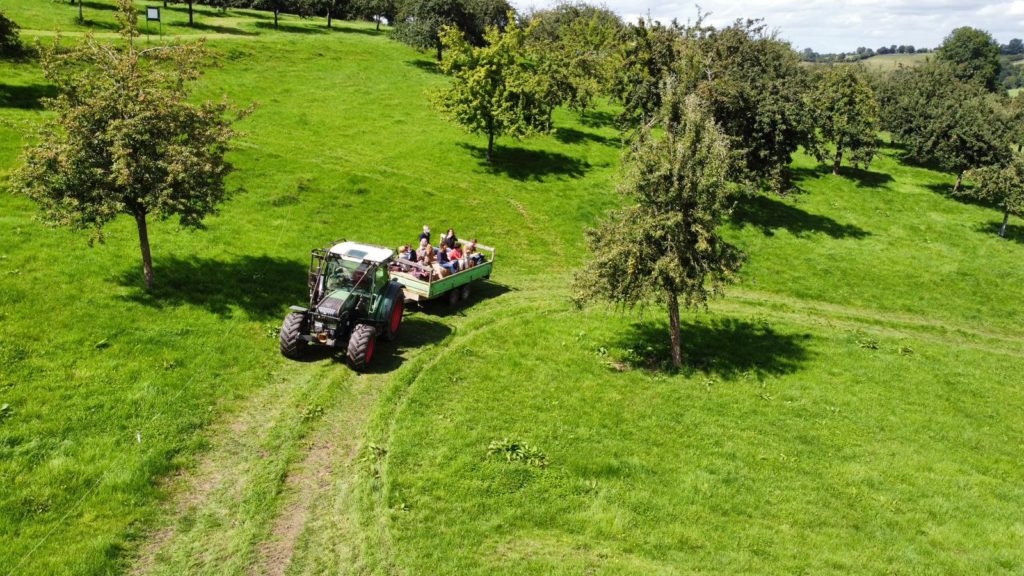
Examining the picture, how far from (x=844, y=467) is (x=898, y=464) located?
1.84 meters

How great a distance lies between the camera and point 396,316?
778 inches

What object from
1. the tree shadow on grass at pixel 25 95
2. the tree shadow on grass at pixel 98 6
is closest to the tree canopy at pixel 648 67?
the tree shadow on grass at pixel 25 95

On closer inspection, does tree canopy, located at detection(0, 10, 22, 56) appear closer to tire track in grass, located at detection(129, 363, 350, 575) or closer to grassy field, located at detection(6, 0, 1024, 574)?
grassy field, located at detection(6, 0, 1024, 574)

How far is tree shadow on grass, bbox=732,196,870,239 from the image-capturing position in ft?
131

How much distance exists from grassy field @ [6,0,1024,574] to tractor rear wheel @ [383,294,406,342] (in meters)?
0.64

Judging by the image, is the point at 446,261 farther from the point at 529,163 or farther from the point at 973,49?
the point at 973,49

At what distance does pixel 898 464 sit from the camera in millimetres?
16875

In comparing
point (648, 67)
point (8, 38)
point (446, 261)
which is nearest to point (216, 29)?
point (8, 38)

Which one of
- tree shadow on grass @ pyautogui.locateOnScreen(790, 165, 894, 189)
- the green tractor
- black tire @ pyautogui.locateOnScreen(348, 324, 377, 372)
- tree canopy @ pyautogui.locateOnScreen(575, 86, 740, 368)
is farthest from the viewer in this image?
tree shadow on grass @ pyautogui.locateOnScreen(790, 165, 894, 189)

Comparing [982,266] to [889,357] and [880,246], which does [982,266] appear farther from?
[889,357]

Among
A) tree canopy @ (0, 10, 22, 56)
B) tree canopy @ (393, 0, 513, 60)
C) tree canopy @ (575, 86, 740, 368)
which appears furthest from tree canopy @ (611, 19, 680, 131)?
tree canopy @ (0, 10, 22, 56)

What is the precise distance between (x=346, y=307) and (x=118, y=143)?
27.2 feet

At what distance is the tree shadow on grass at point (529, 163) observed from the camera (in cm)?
4122

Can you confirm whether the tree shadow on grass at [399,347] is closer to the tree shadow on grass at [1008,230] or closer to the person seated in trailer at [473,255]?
the person seated in trailer at [473,255]
